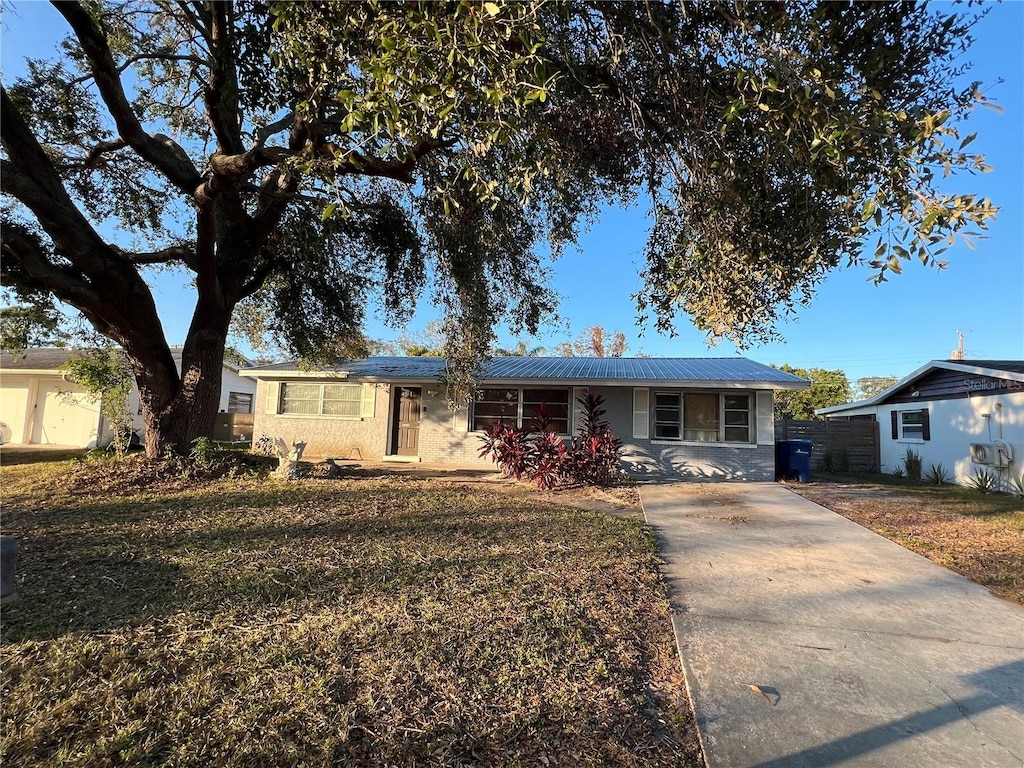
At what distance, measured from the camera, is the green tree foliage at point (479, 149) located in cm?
293

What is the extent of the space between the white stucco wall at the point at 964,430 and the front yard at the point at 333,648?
447 inches

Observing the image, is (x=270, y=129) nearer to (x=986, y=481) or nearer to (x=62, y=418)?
(x=62, y=418)

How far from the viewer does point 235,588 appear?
405cm

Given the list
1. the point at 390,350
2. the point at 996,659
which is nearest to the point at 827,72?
the point at 996,659

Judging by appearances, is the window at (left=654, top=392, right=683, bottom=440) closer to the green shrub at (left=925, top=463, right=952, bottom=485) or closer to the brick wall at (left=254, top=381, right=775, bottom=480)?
the brick wall at (left=254, top=381, right=775, bottom=480)

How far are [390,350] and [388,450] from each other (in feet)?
92.6

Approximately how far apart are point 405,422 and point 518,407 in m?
3.63

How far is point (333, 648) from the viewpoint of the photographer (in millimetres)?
3096

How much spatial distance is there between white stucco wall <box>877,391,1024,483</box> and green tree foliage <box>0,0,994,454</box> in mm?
11365

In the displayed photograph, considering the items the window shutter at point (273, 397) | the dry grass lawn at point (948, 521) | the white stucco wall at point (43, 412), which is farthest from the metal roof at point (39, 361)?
the dry grass lawn at point (948, 521)

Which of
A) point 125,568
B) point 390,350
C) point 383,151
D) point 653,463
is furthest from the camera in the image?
point 390,350

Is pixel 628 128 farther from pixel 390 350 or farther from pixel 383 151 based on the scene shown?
pixel 390 350

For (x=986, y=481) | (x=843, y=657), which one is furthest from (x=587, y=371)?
(x=843, y=657)

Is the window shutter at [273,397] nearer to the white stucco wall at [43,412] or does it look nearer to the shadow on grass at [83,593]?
the white stucco wall at [43,412]
